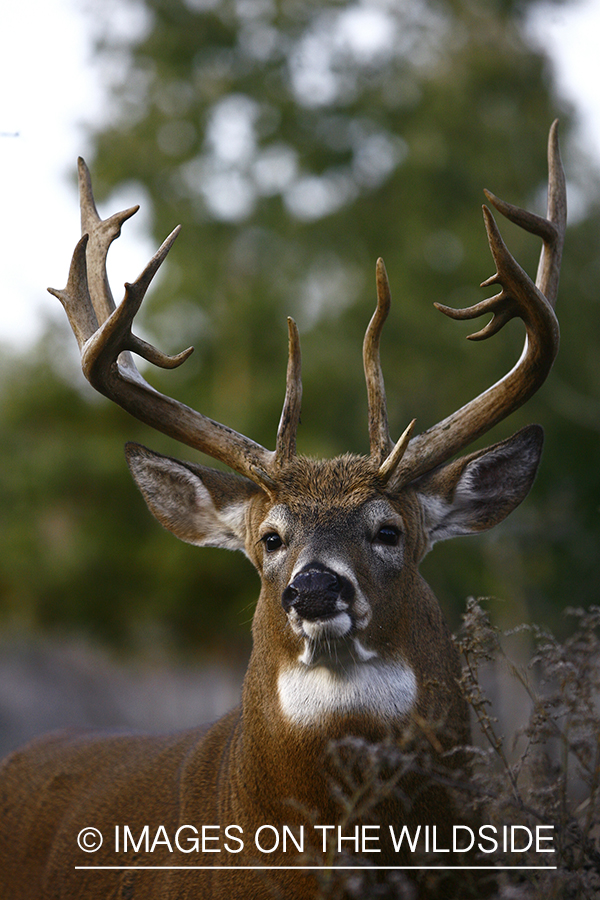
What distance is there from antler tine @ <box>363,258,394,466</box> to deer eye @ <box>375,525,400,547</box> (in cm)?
29

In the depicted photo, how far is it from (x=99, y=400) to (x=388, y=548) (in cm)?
1636

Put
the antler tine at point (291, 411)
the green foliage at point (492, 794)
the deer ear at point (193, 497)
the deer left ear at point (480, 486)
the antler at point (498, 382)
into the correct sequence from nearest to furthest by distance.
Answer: the green foliage at point (492, 794) < the antler at point (498, 382) < the antler tine at point (291, 411) < the deer left ear at point (480, 486) < the deer ear at point (193, 497)

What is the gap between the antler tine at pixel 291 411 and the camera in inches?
149

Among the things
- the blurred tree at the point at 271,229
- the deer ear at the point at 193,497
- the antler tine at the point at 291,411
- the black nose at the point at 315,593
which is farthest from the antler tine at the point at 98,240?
the blurred tree at the point at 271,229

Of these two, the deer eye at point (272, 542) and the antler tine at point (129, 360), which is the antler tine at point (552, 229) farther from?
the deer eye at point (272, 542)

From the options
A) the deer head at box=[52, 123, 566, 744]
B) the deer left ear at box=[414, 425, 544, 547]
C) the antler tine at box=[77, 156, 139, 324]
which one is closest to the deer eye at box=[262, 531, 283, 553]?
the deer head at box=[52, 123, 566, 744]

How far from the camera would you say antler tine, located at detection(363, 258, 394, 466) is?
12.3ft

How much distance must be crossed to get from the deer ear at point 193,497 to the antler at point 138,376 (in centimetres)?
16

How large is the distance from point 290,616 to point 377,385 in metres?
1.12

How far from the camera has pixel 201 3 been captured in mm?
19000

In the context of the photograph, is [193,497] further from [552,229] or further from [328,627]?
[552,229]

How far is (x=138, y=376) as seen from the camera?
4.08 meters

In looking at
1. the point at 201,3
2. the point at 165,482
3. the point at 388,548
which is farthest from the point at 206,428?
the point at 201,3

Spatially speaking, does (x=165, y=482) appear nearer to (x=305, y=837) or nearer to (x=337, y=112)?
(x=305, y=837)
